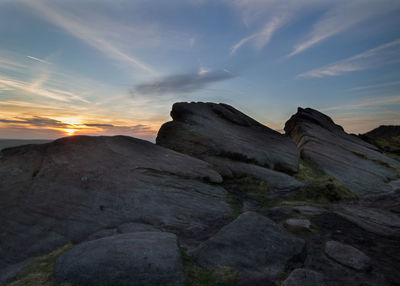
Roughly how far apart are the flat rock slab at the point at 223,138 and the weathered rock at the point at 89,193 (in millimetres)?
4606

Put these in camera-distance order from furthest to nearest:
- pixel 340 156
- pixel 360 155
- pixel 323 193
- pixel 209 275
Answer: pixel 360 155, pixel 340 156, pixel 323 193, pixel 209 275

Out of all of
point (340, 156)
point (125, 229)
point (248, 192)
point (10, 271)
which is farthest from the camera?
point (340, 156)

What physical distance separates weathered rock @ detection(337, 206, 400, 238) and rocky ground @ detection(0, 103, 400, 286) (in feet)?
0.32

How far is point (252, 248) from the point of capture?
31.1 ft

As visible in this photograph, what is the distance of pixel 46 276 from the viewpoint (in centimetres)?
846

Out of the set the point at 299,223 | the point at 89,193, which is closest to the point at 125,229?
the point at 89,193

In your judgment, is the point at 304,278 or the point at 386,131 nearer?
the point at 304,278

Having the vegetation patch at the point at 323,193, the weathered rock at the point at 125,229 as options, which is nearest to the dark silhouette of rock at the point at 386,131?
the vegetation patch at the point at 323,193

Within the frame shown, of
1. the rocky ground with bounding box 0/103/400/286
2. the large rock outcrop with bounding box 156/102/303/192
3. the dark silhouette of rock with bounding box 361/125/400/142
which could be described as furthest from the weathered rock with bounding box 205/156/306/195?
the dark silhouette of rock with bounding box 361/125/400/142

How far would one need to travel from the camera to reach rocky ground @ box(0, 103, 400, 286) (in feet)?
27.0

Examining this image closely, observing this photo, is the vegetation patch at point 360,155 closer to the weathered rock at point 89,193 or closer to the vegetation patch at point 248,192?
the vegetation patch at point 248,192

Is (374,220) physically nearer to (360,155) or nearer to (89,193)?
(89,193)

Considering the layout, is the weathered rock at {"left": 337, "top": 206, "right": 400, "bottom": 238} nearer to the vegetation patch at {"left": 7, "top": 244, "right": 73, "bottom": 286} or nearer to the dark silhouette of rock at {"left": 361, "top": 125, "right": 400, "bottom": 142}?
the vegetation patch at {"left": 7, "top": 244, "right": 73, "bottom": 286}

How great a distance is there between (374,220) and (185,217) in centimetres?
1028
